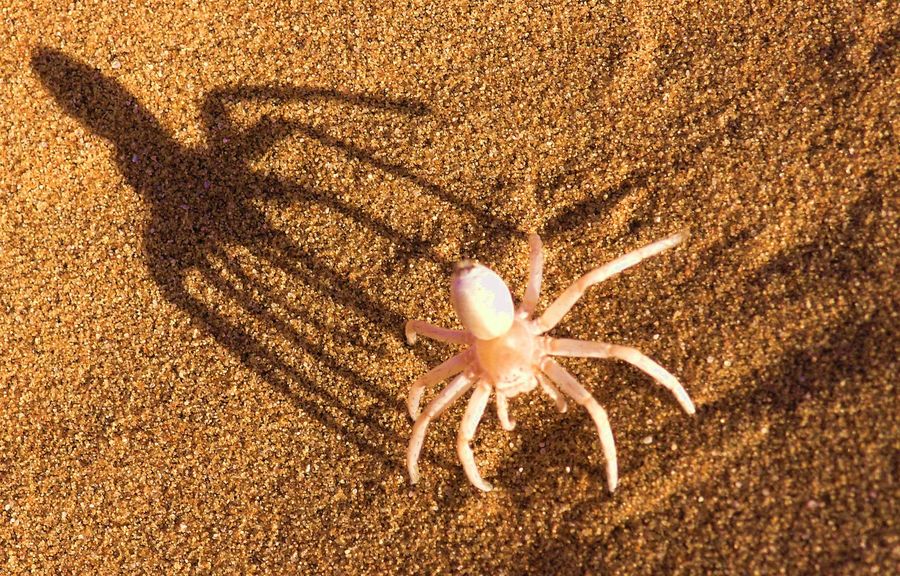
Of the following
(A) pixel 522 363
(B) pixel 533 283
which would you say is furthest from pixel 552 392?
(B) pixel 533 283

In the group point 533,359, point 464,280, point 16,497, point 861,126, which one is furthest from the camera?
point 16,497

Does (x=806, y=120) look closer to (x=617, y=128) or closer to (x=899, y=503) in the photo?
(x=617, y=128)

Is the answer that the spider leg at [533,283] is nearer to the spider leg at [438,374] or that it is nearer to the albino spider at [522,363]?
the albino spider at [522,363]

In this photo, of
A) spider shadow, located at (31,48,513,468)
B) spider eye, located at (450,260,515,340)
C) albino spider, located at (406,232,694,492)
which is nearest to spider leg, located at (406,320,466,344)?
albino spider, located at (406,232,694,492)

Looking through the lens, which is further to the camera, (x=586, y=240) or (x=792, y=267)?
(x=586, y=240)

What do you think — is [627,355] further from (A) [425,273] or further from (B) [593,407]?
(A) [425,273]

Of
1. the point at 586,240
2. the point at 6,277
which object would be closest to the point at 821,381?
the point at 586,240

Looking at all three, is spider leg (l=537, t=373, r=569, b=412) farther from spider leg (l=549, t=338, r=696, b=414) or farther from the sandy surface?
the sandy surface

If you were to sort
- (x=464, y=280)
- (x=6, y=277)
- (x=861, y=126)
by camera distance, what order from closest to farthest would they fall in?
(x=464, y=280) < (x=861, y=126) < (x=6, y=277)
